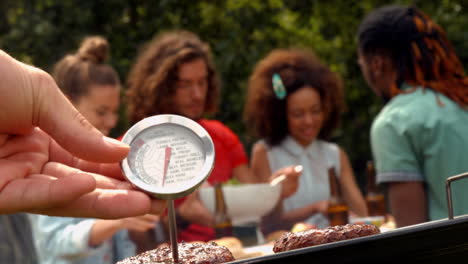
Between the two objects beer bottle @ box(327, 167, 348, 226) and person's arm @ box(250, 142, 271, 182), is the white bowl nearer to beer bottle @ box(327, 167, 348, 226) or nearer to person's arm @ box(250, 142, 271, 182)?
beer bottle @ box(327, 167, 348, 226)

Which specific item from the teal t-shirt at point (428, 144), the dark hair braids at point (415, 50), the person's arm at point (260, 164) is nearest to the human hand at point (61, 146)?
the teal t-shirt at point (428, 144)

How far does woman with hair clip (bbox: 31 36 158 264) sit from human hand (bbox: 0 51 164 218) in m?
1.27

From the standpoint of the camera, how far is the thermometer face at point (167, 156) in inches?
48.6

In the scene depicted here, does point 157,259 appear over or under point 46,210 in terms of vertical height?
under

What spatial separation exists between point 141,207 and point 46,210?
25 centimetres

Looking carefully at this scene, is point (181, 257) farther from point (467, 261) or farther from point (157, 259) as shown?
point (467, 261)

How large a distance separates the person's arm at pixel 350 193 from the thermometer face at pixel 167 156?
283 centimetres

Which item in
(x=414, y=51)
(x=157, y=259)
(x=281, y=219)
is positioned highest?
(x=414, y=51)

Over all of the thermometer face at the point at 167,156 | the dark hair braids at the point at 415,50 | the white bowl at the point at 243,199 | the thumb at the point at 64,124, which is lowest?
the white bowl at the point at 243,199

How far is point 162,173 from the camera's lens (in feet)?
4.06

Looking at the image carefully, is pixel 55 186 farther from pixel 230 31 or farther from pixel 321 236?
pixel 230 31

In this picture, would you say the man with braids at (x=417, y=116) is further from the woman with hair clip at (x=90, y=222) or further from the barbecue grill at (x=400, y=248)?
the barbecue grill at (x=400, y=248)

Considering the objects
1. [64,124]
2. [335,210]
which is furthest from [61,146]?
[335,210]

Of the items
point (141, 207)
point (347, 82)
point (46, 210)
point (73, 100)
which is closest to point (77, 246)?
point (73, 100)
